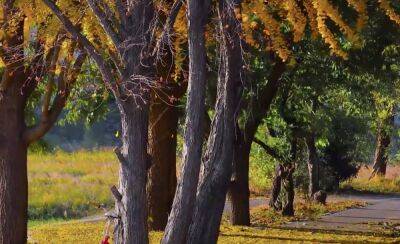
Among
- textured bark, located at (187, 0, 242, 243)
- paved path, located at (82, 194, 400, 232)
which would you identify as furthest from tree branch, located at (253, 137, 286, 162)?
textured bark, located at (187, 0, 242, 243)

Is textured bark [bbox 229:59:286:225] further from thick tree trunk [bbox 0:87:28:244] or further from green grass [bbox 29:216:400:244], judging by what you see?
thick tree trunk [bbox 0:87:28:244]

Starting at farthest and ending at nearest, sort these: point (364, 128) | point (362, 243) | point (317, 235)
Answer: point (364, 128), point (317, 235), point (362, 243)

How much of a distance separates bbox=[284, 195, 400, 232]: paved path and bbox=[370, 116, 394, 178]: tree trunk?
24.1ft

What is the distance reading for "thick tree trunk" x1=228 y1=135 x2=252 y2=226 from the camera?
813 inches

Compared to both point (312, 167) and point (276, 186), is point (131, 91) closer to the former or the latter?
point (276, 186)

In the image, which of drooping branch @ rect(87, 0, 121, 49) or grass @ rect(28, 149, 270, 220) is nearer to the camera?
drooping branch @ rect(87, 0, 121, 49)

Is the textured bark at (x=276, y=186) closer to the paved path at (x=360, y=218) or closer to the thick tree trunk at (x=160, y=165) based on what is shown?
the paved path at (x=360, y=218)

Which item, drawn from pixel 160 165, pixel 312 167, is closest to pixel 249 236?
pixel 160 165

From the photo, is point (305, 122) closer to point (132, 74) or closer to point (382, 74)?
point (382, 74)

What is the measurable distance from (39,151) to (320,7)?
11.6 meters

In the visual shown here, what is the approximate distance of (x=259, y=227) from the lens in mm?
20297

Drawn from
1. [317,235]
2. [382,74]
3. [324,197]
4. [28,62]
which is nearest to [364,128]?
[324,197]

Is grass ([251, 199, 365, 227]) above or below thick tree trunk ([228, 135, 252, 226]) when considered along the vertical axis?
below

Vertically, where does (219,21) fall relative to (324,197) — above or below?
above
